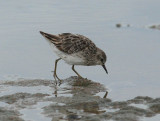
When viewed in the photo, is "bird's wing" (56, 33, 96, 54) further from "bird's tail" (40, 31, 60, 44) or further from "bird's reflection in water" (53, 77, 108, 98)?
"bird's reflection in water" (53, 77, 108, 98)

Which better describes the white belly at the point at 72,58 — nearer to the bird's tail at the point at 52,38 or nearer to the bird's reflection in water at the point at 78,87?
the bird's tail at the point at 52,38

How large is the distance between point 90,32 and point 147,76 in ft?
11.8

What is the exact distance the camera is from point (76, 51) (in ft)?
35.7

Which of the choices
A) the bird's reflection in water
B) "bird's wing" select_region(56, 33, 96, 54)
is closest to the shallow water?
the bird's reflection in water

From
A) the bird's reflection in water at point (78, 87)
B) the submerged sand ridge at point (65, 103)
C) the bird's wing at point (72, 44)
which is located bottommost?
the submerged sand ridge at point (65, 103)

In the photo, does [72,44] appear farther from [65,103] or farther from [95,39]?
[95,39]

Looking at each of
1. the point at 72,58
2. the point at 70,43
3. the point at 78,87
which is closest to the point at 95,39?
the point at 70,43

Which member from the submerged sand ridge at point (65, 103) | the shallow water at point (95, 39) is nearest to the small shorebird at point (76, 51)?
the shallow water at point (95, 39)

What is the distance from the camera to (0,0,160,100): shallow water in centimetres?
1070

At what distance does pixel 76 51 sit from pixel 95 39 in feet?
7.89

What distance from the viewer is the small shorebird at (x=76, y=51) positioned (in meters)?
10.8

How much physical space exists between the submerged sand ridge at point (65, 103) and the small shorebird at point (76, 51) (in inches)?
24.1

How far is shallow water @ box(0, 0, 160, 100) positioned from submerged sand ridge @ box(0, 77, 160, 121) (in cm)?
39

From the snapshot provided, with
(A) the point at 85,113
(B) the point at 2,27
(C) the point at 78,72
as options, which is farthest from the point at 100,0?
(A) the point at 85,113
